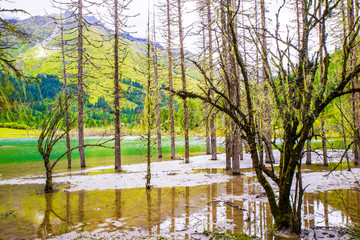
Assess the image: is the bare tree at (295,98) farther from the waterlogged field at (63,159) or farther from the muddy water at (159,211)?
the waterlogged field at (63,159)

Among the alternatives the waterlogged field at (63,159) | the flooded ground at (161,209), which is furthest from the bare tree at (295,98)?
the waterlogged field at (63,159)

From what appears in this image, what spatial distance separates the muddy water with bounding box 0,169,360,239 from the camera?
17.7ft

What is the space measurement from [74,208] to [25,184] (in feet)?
19.9

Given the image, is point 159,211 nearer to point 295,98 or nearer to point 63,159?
point 295,98

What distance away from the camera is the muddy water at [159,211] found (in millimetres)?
5383

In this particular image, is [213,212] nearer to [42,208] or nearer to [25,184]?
[42,208]

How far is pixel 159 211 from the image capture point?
22.3ft

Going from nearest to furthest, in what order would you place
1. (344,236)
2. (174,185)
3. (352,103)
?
(344,236) < (174,185) < (352,103)

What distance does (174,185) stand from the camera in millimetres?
10219

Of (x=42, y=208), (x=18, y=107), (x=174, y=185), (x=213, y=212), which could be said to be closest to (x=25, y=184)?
(x=42, y=208)

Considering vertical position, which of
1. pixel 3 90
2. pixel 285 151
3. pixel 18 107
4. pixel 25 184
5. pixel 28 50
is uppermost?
pixel 28 50

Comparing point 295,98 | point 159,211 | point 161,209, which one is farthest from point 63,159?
point 295,98

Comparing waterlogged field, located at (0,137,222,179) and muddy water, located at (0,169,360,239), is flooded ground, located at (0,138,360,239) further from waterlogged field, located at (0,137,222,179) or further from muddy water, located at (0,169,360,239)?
waterlogged field, located at (0,137,222,179)

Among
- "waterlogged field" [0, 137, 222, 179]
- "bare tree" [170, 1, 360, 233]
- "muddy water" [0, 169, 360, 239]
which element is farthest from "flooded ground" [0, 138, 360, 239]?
"waterlogged field" [0, 137, 222, 179]
